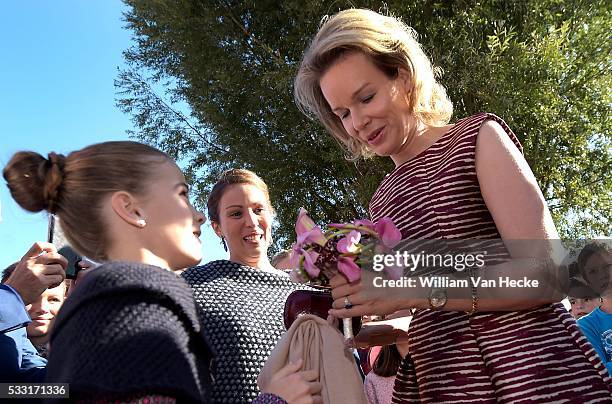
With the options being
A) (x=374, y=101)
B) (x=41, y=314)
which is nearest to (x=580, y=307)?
(x=374, y=101)

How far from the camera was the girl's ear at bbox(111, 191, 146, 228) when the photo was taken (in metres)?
1.78

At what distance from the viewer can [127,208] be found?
1807 millimetres

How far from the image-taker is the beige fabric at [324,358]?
1.69 m

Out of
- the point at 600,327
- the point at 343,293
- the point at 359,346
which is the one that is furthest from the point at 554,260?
the point at 600,327

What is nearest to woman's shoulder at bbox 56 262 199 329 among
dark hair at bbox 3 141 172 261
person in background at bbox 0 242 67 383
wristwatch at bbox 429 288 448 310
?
dark hair at bbox 3 141 172 261

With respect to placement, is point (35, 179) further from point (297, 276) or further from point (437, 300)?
point (437, 300)

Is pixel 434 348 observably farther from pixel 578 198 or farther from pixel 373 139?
pixel 578 198

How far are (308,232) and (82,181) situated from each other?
2.43 feet

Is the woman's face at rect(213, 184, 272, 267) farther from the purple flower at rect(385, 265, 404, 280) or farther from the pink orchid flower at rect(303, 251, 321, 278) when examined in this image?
the purple flower at rect(385, 265, 404, 280)

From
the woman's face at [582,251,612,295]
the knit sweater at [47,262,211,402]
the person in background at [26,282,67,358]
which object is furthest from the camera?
the woman's face at [582,251,612,295]

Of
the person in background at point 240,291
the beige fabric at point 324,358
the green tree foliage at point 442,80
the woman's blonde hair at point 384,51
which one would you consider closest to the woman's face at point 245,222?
the person in background at point 240,291

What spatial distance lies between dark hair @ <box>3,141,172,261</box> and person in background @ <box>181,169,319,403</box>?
0.47 metres

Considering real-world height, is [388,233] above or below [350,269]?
above

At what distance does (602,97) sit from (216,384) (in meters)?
9.33
